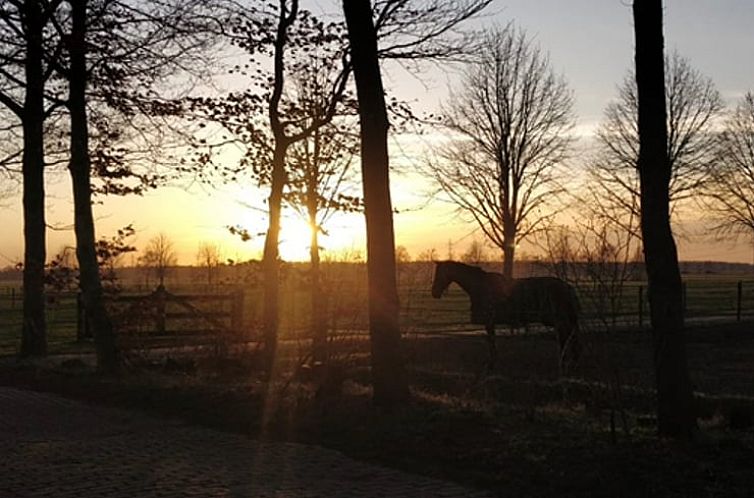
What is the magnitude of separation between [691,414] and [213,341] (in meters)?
11.5

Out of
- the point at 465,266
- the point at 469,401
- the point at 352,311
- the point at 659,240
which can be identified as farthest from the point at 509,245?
the point at 659,240

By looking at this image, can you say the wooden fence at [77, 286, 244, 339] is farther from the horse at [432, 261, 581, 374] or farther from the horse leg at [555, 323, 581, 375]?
the horse leg at [555, 323, 581, 375]

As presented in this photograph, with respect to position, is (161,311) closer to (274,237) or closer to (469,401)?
(274,237)

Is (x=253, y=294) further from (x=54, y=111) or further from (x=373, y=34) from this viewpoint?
(x=373, y=34)

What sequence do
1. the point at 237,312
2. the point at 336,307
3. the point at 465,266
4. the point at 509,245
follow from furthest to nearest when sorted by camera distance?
the point at 509,245 → the point at 237,312 → the point at 465,266 → the point at 336,307

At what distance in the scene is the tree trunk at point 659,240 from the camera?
32.0 feet

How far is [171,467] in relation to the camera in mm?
9781

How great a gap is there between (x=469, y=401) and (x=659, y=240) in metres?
4.24

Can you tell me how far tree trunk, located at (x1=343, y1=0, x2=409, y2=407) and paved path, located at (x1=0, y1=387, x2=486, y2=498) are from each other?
1.67 meters

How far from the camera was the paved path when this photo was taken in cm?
866

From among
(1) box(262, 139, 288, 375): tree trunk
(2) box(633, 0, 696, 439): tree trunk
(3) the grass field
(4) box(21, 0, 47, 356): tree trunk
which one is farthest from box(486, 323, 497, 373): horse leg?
(4) box(21, 0, 47, 356): tree trunk

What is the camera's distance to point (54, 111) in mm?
22031

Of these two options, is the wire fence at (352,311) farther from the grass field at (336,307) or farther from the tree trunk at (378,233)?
the tree trunk at (378,233)

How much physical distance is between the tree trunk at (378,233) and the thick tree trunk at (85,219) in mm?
8092
